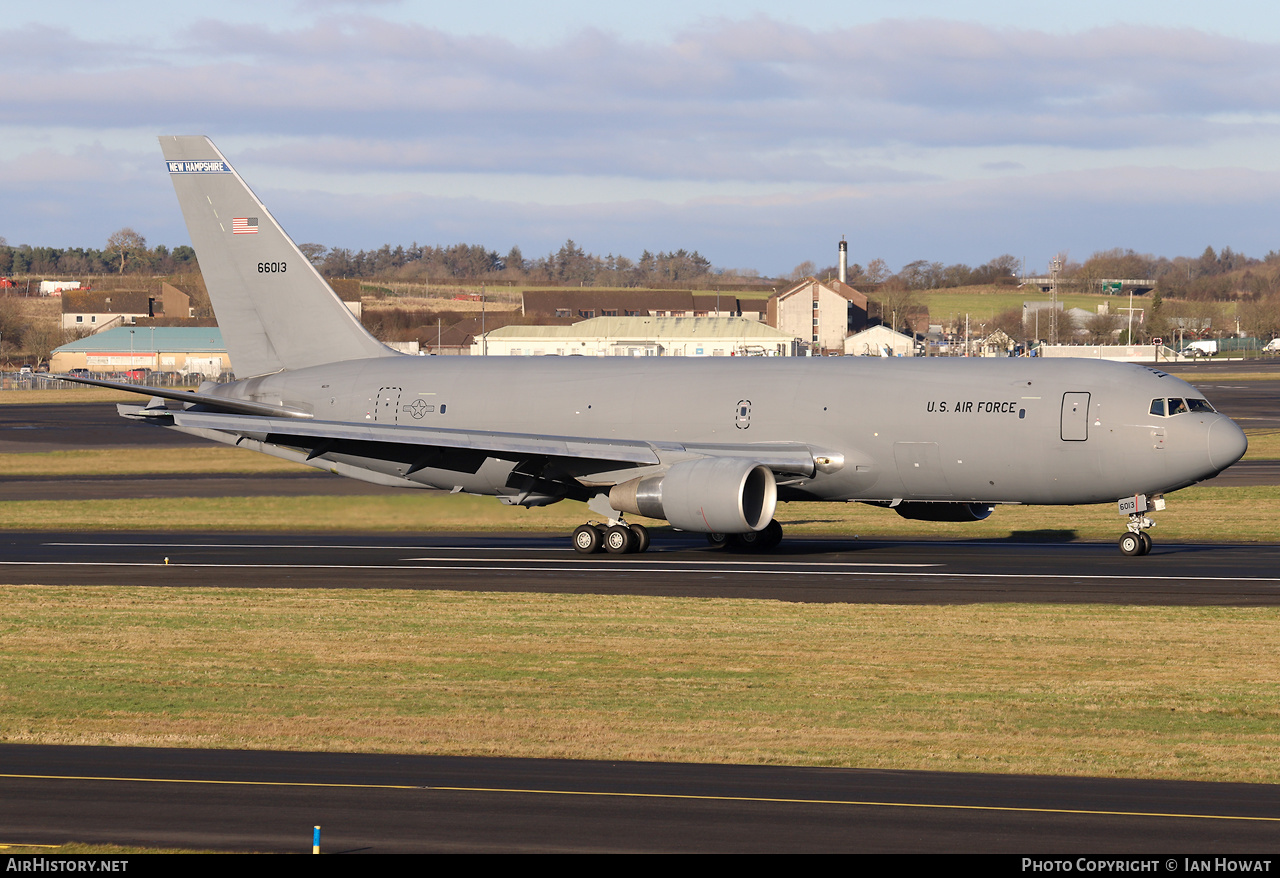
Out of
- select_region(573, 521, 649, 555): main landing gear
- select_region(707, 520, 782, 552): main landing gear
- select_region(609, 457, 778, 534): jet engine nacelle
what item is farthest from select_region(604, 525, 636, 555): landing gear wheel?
select_region(707, 520, 782, 552): main landing gear

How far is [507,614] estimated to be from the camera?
26156 millimetres

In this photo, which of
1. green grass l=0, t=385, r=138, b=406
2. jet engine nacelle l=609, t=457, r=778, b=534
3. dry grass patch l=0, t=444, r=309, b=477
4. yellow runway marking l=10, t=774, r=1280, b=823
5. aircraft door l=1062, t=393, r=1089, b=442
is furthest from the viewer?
green grass l=0, t=385, r=138, b=406

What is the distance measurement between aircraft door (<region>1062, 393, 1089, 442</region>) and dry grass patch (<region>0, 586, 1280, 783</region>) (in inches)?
314

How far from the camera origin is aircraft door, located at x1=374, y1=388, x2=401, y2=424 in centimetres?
3925

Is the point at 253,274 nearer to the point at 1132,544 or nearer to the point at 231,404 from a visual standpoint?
the point at 231,404

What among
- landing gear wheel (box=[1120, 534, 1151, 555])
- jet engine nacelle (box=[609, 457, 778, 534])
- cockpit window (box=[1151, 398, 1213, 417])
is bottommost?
landing gear wheel (box=[1120, 534, 1151, 555])

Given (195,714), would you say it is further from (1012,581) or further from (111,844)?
(1012,581)

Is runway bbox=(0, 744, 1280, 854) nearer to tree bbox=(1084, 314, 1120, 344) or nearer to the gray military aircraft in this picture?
the gray military aircraft

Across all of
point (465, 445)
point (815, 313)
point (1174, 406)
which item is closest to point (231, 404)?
point (465, 445)

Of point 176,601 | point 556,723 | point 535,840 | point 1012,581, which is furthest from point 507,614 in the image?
point 535,840

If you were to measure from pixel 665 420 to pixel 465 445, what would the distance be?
5321mm

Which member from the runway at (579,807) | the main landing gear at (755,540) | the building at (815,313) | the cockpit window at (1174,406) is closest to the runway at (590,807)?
the runway at (579,807)
